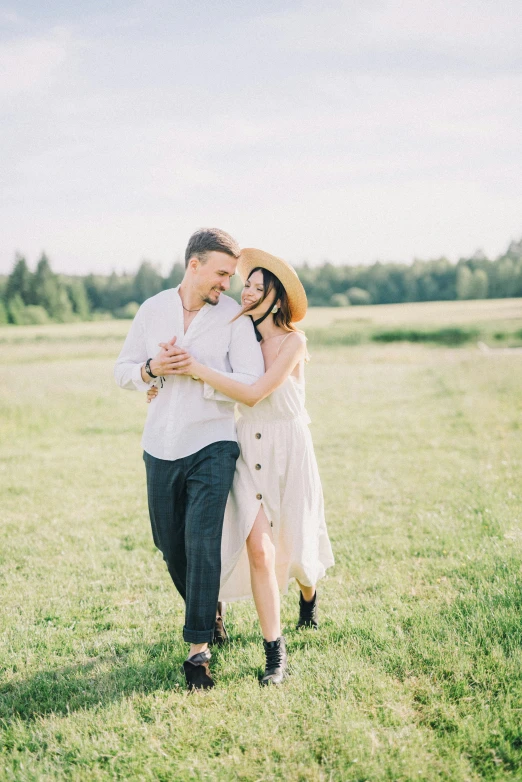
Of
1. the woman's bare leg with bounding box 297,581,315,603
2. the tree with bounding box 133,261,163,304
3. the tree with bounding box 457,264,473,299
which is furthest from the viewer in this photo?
the tree with bounding box 457,264,473,299

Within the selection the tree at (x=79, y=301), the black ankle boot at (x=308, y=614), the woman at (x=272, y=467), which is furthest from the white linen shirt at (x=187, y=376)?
the tree at (x=79, y=301)

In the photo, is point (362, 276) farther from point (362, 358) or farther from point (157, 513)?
point (157, 513)

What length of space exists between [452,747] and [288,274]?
2.68 meters

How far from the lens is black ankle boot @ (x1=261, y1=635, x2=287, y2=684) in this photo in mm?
3767

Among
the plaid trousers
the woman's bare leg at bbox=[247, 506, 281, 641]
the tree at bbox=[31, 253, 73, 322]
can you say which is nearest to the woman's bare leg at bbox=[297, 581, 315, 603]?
the woman's bare leg at bbox=[247, 506, 281, 641]

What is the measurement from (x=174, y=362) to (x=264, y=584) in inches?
54.5

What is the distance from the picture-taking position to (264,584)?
388cm

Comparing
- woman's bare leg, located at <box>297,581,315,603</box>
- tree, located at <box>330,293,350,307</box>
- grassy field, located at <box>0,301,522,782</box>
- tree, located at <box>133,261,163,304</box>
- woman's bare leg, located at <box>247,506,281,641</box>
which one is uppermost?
tree, located at <box>133,261,163,304</box>

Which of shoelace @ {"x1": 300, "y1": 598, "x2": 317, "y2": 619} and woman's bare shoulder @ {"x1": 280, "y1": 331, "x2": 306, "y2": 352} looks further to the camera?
shoelace @ {"x1": 300, "y1": 598, "x2": 317, "y2": 619}

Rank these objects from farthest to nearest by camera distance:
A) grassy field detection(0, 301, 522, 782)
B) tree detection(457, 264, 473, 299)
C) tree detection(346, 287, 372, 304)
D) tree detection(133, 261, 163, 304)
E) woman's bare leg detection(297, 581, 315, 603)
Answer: tree detection(346, 287, 372, 304), tree detection(457, 264, 473, 299), tree detection(133, 261, 163, 304), woman's bare leg detection(297, 581, 315, 603), grassy field detection(0, 301, 522, 782)

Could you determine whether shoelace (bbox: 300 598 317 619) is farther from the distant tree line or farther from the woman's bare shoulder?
the distant tree line

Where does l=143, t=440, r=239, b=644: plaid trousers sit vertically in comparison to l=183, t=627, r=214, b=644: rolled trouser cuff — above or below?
above

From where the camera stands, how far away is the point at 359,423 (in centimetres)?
1397

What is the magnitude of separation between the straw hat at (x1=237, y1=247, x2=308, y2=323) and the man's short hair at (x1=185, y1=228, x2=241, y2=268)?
192 mm
